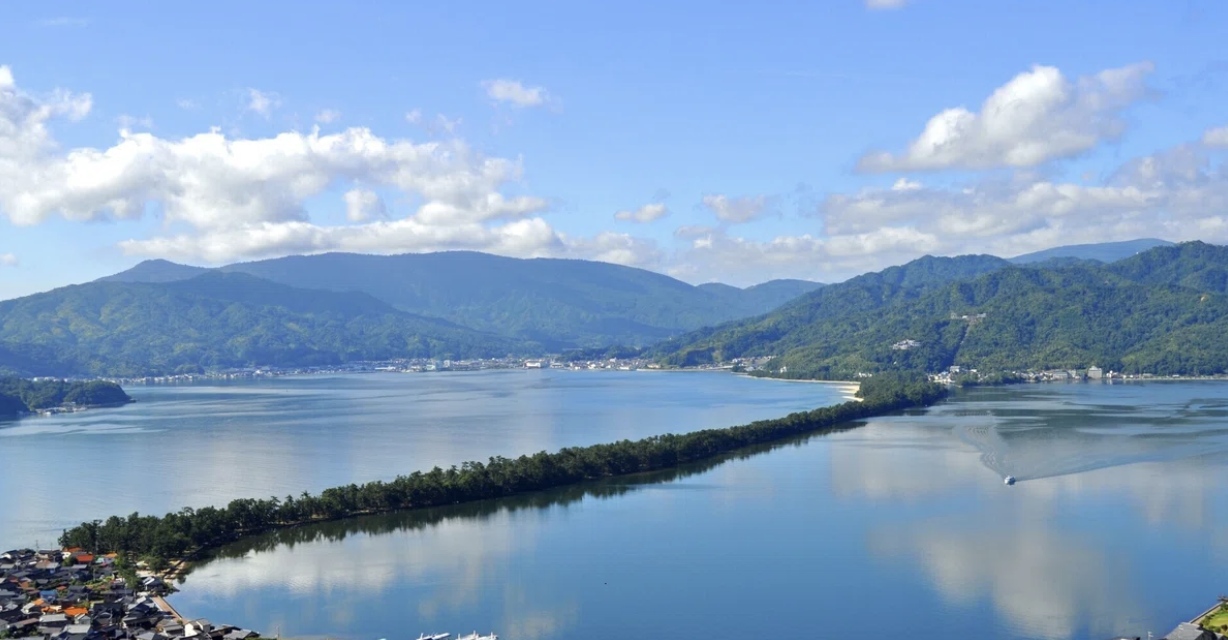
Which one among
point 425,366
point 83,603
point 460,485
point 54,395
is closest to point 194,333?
point 425,366

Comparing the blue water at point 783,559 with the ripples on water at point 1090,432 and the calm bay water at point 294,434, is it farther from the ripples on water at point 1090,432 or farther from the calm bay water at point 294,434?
the calm bay water at point 294,434

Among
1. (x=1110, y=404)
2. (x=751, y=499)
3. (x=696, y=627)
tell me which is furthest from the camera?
(x=1110, y=404)

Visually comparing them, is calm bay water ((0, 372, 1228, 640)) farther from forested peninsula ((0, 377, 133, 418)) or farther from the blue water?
forested peninsula ((0, 377, 133, 418))

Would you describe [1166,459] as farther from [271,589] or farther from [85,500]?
[85,500]

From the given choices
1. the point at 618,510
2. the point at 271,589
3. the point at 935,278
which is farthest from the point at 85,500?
the point at 935,278

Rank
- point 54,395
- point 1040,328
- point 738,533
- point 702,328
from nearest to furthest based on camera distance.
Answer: point 738,533, point 54,395, point 1040,328, point 702,328

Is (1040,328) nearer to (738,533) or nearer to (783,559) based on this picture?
(738,533)

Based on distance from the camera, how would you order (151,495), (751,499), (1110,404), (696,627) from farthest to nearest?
(1110,404) → (151,495) → (751,499) → (696,627)
